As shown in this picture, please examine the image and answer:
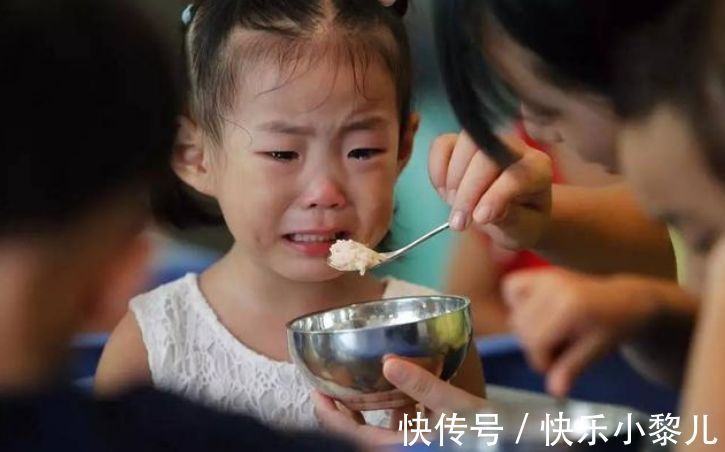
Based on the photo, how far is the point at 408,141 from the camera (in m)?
0.58

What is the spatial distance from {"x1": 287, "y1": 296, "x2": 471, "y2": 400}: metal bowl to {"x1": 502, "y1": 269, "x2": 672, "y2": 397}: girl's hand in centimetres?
7

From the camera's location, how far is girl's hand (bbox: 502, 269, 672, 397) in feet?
1.54

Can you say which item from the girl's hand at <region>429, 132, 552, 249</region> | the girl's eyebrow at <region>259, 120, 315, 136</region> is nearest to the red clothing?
the girl's hand at <region>429, 132, 552, 249</region>

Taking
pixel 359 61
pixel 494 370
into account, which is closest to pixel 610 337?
pixel 494 370

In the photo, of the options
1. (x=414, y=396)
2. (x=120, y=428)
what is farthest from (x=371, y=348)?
(x=120, y=428)

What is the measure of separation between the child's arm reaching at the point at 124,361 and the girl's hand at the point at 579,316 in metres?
0.22

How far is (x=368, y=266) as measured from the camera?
0.58 m

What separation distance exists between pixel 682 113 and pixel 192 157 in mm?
271

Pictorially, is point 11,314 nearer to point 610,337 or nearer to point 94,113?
point 94,113

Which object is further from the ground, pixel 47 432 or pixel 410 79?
pixel 410 79

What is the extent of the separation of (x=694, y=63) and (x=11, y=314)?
345 mm

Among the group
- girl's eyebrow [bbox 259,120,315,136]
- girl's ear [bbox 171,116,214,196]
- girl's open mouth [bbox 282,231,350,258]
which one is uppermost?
girl's eyebrow [bbox 259,120,315,136]

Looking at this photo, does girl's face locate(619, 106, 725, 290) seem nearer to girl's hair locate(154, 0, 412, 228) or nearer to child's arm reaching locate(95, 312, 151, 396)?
girl's hair locate(154, 0, 412, 228)

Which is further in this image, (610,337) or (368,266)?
(368,266)
